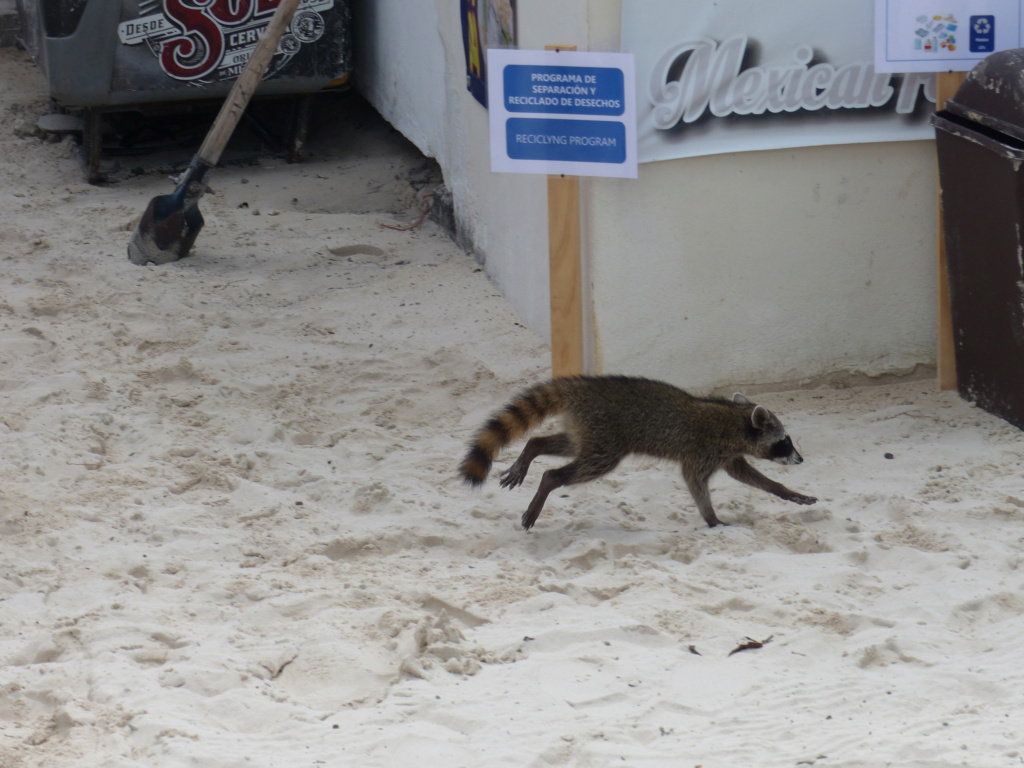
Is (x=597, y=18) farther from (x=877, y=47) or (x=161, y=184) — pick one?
(x=161, y=184)

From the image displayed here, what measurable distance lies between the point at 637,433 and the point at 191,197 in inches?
158

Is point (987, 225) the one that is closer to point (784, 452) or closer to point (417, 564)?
point (784, 452)

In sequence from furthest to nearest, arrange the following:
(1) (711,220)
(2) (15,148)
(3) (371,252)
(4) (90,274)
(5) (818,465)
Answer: (2) (15,148), (3) (371,252), (4) (90,274), (1) (711,220), (5) (818,465)

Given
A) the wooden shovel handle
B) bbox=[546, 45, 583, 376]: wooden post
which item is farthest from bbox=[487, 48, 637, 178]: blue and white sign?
the wooden shovel handle

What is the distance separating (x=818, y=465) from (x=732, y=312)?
2.91 feet

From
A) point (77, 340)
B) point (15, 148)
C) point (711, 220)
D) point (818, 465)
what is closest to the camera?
point (818, 465)

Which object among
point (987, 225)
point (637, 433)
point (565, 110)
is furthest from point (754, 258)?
point (637, 433)

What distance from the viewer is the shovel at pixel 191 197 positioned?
7.39 m

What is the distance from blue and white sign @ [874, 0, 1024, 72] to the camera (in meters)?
5.34

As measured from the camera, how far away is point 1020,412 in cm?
528

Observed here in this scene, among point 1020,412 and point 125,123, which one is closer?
point 1020,412

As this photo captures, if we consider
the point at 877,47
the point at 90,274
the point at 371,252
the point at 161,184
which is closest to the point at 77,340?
the point at 90,274

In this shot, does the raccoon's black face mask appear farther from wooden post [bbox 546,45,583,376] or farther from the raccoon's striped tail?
wooden post [bbox 546,45,583,376]

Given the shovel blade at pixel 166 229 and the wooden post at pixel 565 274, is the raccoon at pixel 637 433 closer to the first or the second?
the wooden post at pixel 565 274
